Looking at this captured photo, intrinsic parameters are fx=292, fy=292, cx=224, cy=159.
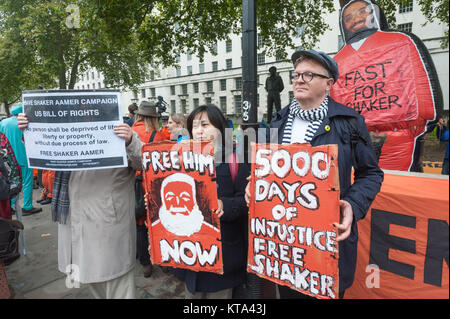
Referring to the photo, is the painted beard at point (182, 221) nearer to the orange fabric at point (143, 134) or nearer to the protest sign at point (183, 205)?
the protest sign at point (183, 205)

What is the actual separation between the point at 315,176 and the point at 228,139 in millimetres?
777

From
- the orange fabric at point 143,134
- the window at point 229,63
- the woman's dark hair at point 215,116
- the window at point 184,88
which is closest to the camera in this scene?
the woman's dark hair at point 215,116

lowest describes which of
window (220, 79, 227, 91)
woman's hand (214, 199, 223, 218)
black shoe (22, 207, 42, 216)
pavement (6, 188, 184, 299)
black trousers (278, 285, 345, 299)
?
pavement (6, 188, 184, 299)

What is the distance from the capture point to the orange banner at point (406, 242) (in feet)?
6.24

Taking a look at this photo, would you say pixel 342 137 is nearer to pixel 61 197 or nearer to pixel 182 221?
pixel 182 221

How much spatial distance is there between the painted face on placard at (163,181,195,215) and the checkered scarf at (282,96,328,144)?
71 cm

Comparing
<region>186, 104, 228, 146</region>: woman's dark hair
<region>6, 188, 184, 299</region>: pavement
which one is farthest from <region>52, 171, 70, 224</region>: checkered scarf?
<region>6, 188, 184, 299</region>: pavement

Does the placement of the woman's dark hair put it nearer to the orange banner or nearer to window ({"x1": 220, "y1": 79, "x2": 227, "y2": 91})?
the orange banner

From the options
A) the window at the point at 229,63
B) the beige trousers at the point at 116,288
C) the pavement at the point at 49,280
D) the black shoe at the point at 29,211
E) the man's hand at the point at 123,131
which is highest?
the window at the point at 229,63

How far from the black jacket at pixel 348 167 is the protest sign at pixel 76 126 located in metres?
1.31

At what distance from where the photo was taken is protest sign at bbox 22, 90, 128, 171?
1.89 m

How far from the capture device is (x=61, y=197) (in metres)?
2.09

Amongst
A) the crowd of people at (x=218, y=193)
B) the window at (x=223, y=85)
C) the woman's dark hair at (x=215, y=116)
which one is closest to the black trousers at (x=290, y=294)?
the crowd of people at (x=218, y=193)

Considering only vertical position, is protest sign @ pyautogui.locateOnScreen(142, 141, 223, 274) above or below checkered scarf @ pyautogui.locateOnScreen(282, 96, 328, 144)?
below
